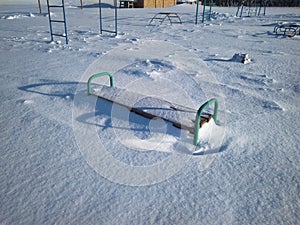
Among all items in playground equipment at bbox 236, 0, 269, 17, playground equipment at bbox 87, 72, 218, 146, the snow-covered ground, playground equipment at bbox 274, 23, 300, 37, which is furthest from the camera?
playground equipment at bbox 236, 0, 269, 17

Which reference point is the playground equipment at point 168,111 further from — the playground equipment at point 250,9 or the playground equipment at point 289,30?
the playground equipment at point 250,9

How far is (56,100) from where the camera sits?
3176 mm

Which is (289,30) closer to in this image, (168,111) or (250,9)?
(168,111)

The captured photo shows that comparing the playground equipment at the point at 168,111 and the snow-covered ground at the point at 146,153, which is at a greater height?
the playground equipment at the point at 168,111

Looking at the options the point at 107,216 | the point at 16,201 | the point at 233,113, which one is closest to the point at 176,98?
the point at 233,113

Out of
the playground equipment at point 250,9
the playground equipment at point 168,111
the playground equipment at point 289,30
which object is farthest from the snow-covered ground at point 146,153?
the playground equipment at point 250,9

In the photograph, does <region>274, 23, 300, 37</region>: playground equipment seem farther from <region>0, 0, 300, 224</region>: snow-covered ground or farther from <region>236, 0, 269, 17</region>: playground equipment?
<region>236, 0, 269, 17</region>: playground equipment

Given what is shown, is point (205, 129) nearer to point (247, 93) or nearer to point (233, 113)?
point (233, 113)

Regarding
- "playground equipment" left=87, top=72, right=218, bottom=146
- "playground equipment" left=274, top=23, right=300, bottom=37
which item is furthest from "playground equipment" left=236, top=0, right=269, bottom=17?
"playground equipment" left=87, top=72, right=218, bottom=146

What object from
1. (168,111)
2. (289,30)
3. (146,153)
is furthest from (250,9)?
(146,153)

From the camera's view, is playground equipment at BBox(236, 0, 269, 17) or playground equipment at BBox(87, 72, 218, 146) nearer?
Answer: playground equipment at BBox(87, 72, 218, 146)

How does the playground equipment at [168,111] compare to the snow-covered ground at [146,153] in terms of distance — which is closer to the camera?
the snow-covered ground at [146,153]

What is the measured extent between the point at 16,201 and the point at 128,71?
122 inches

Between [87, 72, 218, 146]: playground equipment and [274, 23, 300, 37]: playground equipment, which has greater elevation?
[274, 23, 300, 37]: playground equipment
